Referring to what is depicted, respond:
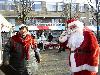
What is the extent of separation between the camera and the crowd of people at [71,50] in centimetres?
741

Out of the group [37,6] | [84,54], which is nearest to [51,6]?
[37,6]

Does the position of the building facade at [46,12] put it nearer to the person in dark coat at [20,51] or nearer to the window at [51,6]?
the window at [51,6]

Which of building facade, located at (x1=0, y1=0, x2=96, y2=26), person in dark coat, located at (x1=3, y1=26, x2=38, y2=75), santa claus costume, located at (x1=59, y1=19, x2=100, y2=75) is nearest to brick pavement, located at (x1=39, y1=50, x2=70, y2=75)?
person in dark coat, located at (x1=3, y1=26, x2=38, y2=75)

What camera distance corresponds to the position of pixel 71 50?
7.66 m

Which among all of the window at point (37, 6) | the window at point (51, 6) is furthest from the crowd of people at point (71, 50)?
the window at point (51, 6)

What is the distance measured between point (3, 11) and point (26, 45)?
68.4 metres

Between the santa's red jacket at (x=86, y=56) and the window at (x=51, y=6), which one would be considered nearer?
the santa's red jacket at (x=86, y=56)

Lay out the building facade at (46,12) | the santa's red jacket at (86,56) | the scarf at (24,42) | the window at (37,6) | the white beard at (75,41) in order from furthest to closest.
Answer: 1. the window at (37,6)
2. the building facade at (46,12)
3. the scarf at (24,42)
4. the white beard at (75,41)
5. the santa's red jacket at (86,56)

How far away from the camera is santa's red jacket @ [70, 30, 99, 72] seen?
738 cm

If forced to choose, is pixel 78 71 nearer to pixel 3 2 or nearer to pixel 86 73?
pixel 86 73

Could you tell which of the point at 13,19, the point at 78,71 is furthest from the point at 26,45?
the point at 13,19

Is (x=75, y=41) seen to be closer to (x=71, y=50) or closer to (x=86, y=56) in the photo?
(x=71, y=50)

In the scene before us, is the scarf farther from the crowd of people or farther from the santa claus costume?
the santa claus costume

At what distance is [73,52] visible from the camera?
758 centimetres
